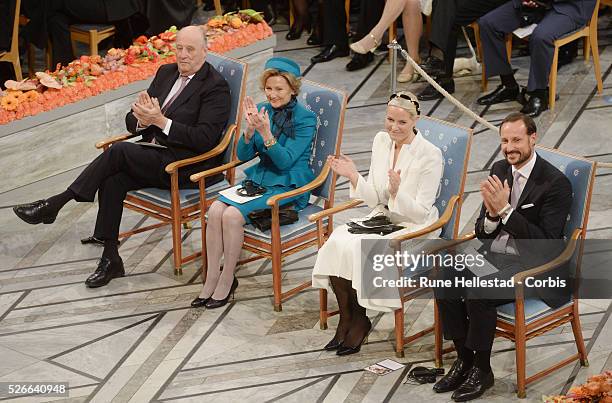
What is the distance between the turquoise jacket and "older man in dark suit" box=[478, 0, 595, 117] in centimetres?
254

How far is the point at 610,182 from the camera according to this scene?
23.1ft

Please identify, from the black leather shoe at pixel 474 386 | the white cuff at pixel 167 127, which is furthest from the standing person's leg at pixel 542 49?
the black leather shoe at pixel 474 386

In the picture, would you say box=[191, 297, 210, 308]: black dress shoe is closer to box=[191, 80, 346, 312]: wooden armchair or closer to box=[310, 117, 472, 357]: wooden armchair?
box=[191, 80, 346, 312]: wooden armchair

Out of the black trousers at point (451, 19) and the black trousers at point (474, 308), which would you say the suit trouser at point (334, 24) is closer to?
the black trousers at point (451, 19)

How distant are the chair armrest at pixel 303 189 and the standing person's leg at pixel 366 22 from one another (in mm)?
3323

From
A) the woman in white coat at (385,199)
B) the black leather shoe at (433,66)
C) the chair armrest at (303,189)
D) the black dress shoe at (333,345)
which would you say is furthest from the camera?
the black leather shoe at (433,66)

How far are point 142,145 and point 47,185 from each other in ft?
3.66

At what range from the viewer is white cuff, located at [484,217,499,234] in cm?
500

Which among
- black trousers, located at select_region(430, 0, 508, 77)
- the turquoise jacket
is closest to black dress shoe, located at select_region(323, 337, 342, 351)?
the turquoise jacket

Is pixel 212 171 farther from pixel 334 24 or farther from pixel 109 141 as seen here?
pixel 334 24

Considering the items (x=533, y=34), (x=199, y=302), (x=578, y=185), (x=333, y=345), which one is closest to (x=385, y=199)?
(x=333, y=345)

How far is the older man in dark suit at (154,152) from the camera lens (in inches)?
243

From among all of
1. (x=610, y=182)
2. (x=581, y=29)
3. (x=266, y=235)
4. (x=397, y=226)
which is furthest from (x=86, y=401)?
(x=581, y=29)

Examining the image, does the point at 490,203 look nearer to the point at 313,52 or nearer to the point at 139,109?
the point at 139,109
